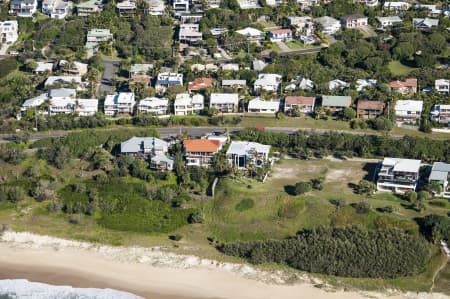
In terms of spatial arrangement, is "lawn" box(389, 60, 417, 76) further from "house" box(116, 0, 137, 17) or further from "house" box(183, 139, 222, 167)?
"house" box(116, 0, 137, 17)

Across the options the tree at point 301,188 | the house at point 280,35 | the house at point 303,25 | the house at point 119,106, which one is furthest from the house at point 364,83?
the house at point 119,106

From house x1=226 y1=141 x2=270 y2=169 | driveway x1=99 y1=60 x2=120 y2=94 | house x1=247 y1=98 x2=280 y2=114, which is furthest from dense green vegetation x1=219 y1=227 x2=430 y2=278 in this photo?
driveway x1=99 y1=60 x2=120 y2=94

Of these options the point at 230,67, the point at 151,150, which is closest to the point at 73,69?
the point at 230,67

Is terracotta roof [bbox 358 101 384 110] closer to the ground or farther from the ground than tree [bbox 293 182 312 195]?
farther from the ground

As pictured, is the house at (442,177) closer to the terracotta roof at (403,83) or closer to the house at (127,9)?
the terracotta roof at (403,83)

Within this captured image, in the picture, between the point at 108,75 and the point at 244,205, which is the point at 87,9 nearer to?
the point at 108,75
